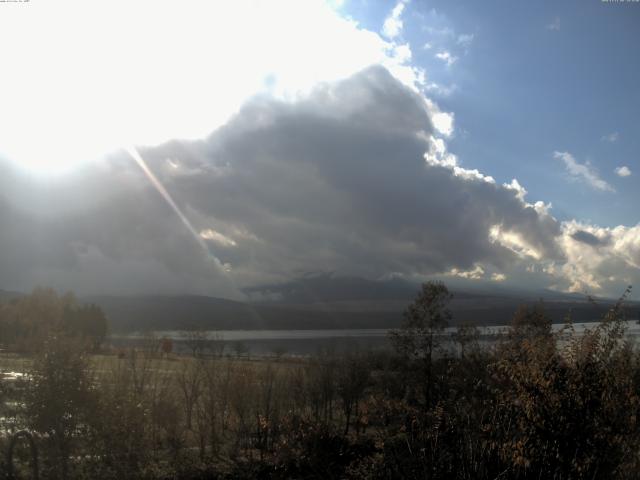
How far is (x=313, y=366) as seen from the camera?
33.8 metres

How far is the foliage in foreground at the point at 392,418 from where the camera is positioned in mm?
9602

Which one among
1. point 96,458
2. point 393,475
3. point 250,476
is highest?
point 393,475

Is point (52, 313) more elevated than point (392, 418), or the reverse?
point (52, 313)

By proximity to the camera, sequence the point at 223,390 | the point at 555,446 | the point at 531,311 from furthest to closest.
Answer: the point at 531,311 → the point at 223,390 → the point at 555,446

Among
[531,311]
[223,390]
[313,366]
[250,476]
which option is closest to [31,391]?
[250,476]

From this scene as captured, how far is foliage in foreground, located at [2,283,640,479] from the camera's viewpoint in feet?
31.5

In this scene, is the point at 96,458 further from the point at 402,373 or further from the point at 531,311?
the point at 531,311

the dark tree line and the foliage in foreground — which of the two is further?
the dark tree line

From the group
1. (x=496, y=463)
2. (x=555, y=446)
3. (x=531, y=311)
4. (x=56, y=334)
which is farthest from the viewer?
(x=531, y=311)

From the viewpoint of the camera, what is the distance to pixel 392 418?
1659cm

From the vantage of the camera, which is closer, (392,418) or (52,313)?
(392,418)

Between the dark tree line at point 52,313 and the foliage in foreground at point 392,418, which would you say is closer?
the foliage in foreground at point 392,418

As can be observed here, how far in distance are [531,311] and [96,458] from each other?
26239mm

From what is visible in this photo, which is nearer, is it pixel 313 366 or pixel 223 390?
pixel 223 390
